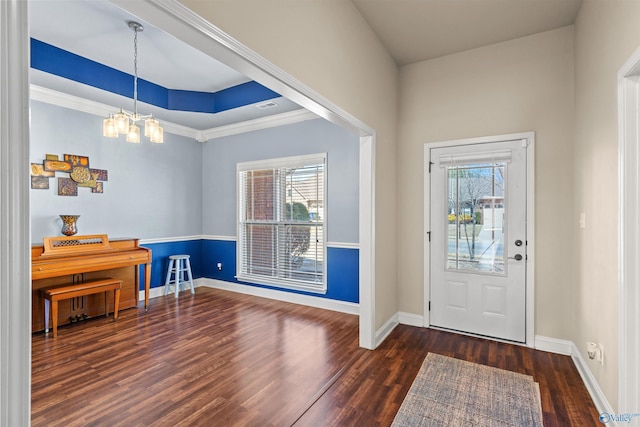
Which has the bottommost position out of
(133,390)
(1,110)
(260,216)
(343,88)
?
(133,390)

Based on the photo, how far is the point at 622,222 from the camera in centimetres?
183

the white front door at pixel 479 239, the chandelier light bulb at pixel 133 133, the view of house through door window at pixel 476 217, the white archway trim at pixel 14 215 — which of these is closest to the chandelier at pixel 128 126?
A: the chandelier light bulb at pixel 133 133

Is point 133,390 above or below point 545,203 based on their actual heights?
below

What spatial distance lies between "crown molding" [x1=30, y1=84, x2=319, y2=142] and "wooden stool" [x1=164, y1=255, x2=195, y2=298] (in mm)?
2046

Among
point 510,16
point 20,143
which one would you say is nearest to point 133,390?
point 20,143

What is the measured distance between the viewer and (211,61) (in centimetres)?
357

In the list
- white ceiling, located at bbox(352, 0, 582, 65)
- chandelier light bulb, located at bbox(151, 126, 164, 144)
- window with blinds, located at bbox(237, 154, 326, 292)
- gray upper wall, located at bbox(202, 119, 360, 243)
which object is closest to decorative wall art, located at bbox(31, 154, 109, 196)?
chandelier light bulb, located at bbox(151, 126, 164, 144)

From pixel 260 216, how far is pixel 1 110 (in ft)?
13.8

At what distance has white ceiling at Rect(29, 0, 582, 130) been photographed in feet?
8.89

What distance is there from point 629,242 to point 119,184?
5.35 meters

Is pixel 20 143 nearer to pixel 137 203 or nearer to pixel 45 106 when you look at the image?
pixel 45 106

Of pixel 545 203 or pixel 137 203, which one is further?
pixel 137 203

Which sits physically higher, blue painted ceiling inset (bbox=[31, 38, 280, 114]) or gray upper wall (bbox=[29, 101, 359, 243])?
blue painted ceiling inset (bbox=[31, 38, 280, 114])

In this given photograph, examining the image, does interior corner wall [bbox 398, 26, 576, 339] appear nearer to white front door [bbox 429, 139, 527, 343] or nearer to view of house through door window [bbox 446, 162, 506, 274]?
white front door [bbox 429, 139, 527, 343]
